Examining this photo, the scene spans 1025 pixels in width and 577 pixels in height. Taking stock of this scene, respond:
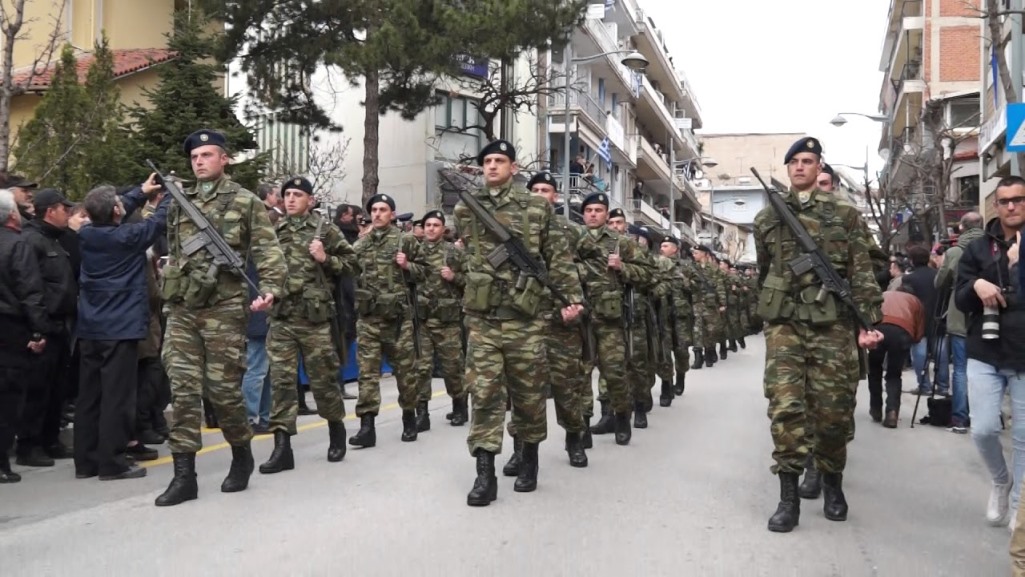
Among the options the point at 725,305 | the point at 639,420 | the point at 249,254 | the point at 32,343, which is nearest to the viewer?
the point at 249,254

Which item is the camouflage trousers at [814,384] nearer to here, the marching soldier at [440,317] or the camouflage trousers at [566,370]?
the camouflage trousers at [566,370]

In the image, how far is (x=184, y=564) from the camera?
4887 mm

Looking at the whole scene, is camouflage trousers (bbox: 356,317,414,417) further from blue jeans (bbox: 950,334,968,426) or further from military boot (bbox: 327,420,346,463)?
blue jeans (bbox: 950,334,968,426)

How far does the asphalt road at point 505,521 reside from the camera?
4953 millimetres

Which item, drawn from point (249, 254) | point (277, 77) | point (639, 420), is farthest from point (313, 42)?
point (249, 254)

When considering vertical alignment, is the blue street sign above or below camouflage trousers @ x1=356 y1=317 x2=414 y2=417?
above

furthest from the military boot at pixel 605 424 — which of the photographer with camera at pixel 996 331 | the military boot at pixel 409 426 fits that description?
the photographer with camera at pixel 996 331

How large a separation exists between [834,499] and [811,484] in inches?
24.9

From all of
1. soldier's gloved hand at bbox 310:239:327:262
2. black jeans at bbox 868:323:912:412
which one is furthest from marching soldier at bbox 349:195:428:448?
black jeans at bbox 868:323:912:412

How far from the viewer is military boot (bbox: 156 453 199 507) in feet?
20.2

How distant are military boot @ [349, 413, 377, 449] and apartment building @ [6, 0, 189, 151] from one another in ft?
51.9

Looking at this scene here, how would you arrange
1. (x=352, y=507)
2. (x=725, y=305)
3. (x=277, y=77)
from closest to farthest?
(x=352, y=507) < (x=725, y=305) < (x=277, y=77)

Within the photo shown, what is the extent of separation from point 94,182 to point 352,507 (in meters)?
10.3

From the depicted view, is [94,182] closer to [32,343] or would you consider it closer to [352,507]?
[32,343]
